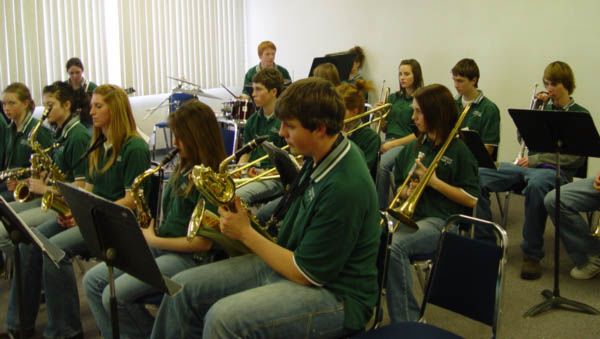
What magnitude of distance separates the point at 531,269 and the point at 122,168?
2648 millimetres

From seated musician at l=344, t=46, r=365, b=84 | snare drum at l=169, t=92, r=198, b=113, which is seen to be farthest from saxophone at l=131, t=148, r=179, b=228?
snare drum at l=169, t=92, r=198, b=113

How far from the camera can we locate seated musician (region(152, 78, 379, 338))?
80.5 inches

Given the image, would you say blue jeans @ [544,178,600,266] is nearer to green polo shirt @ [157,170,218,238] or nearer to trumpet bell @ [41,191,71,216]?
green polo shirt @ [157,170,218,238]

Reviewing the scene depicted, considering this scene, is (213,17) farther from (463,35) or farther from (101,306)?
(101,306)

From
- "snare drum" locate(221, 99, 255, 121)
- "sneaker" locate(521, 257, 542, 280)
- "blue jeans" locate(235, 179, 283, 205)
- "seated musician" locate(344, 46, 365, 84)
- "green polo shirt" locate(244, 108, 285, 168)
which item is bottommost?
"sneaker" locate(521, 257, 542, 280)

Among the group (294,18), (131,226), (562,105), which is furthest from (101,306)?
(294,18)

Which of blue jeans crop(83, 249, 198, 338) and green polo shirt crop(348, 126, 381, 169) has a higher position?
green polo shirt crop(348, 126, 381, 169)

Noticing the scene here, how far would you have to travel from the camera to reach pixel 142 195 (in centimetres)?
312

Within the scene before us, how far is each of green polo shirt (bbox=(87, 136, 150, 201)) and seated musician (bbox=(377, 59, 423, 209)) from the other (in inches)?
91.3

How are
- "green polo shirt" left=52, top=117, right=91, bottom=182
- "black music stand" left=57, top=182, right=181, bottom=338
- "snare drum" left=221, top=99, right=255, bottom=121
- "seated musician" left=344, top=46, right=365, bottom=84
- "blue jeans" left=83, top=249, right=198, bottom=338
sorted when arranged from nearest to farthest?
1. "black music stand" left=57, top=182, right=181, bottom=338
2. "blue jeans" left=83, top=249, right=198, bottom=338
3. "green polo shirt" left=52, top=117, right=91, bottom=182
4. "snare drum" left=221, top=99, right=255, bottom=121
5. "seated musician" left=344, top=46, right=365, bottom=84

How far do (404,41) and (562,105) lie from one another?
111 inches

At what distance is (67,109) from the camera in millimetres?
4012

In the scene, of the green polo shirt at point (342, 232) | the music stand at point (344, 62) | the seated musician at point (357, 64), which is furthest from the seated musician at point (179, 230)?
the seated musician at point (357, 64)

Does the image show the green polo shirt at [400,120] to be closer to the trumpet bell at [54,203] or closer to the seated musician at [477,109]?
the seated musician at [477,109]
